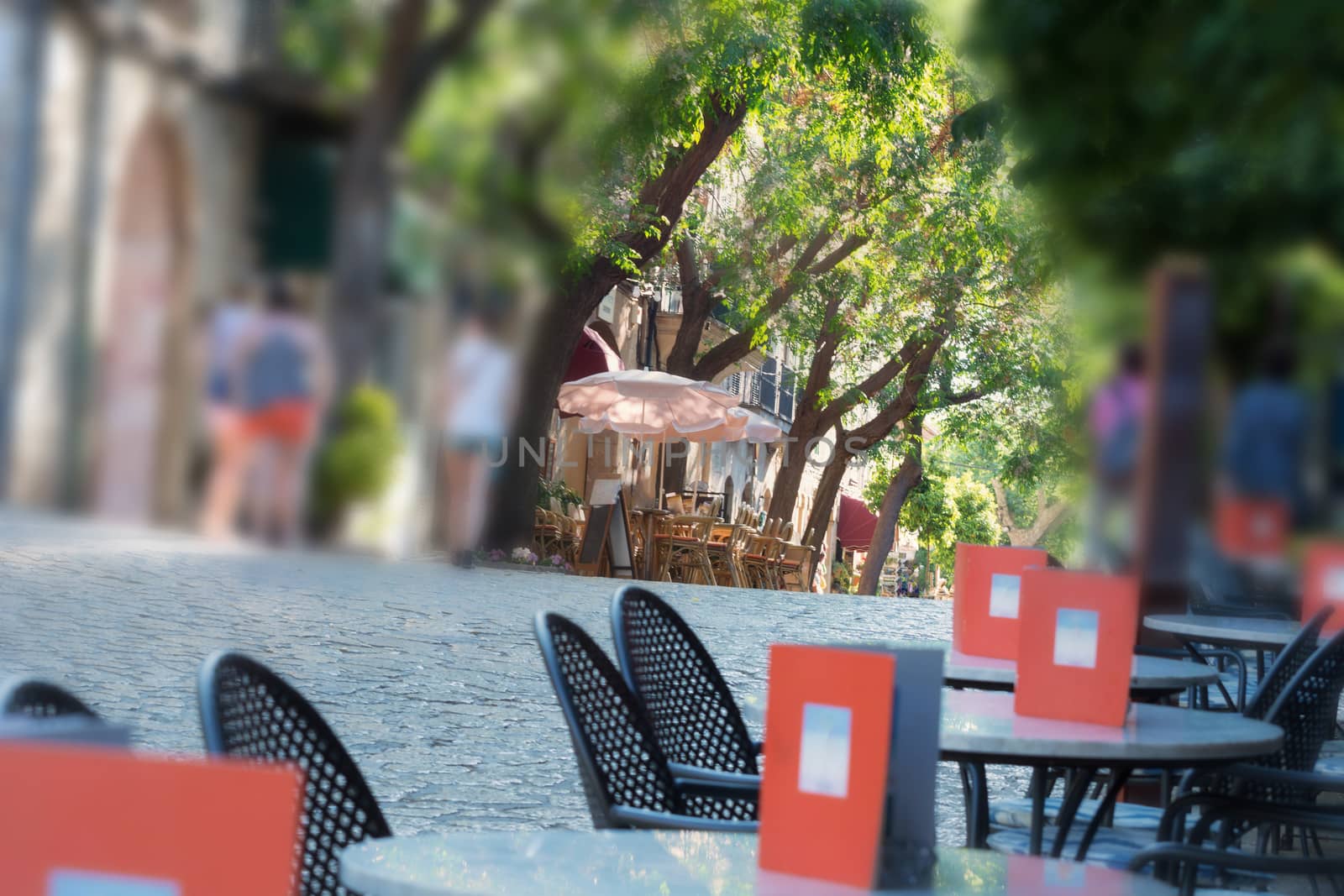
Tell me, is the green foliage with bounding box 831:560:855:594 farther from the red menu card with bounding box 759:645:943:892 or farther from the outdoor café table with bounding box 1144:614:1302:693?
the outdoor café table with bounding box 1144:614:1302:693

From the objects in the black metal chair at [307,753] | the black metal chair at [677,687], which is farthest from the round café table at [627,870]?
the black metal chair at [677,687]

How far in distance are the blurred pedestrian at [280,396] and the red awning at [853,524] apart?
25.8 inches

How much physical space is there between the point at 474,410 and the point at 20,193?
6.4 inches

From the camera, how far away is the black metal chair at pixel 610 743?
91.9 inches

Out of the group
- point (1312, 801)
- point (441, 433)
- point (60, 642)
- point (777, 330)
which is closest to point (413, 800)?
point (60, 642)

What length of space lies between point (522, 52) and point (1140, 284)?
23cm

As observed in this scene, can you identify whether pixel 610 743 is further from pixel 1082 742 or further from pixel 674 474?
pixel 674 474

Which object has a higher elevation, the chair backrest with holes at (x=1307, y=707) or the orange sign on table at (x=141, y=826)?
the orange sign on table at (x=141, y=826)

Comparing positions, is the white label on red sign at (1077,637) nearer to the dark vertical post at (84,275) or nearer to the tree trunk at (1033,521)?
the tree trunk at (1033,521)

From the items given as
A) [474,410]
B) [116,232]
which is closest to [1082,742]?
[474,410]

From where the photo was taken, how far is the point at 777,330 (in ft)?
A: 3.29

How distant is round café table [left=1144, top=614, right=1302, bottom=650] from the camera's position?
3771mm

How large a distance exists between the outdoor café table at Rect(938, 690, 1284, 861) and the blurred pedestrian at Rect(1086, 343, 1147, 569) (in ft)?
5.04

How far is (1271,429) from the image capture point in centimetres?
52
